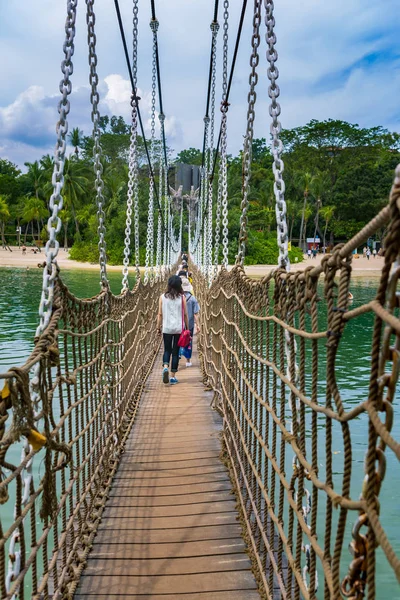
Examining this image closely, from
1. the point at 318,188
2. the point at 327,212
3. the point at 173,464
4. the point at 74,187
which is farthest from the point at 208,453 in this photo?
the point at 318,188

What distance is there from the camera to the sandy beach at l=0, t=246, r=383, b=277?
2832cm

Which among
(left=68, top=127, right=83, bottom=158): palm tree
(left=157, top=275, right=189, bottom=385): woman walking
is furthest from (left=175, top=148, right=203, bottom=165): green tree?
(left=157, top=275, right=189, bottom=385): woman walking

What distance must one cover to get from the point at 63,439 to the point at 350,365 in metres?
7.43

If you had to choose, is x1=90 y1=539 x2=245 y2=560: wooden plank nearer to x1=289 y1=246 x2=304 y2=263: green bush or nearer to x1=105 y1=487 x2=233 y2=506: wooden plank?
x1=105 y1=487 x2=233 y2=506: wooden plank

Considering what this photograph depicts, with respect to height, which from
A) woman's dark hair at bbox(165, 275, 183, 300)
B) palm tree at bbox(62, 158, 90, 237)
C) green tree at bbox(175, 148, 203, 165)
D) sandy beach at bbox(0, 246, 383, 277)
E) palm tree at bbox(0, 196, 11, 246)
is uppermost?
green tree at bbox(175, 148, 203, 165)

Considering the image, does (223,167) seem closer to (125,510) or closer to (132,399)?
(132,399)

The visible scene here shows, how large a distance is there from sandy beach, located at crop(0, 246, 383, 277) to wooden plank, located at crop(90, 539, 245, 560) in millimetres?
23848

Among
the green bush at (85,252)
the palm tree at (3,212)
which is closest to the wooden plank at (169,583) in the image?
the green bush at (85,252)

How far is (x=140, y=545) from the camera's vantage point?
6.48 ft

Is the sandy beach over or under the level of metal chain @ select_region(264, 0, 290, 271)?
under

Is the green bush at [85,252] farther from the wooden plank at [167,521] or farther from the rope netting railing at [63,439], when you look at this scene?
the wooden plank at [167,521]

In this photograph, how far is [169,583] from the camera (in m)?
1.74

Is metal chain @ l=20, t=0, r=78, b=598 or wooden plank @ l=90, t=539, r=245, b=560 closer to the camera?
metal chain @ l=20, t=0, r=78, b=598

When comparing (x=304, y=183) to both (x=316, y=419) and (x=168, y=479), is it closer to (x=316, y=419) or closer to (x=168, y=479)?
(x=168, y=479)
